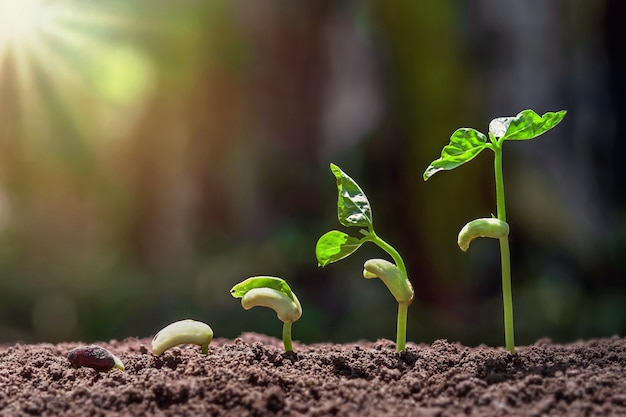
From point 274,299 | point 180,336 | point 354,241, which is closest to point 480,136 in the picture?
point 354,241

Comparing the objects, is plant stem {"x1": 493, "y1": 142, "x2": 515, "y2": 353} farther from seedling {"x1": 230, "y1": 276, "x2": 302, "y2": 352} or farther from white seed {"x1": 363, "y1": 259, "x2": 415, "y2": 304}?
seedling {"x1": 230, "y1": 276, "x2": 302, "y2": 352}

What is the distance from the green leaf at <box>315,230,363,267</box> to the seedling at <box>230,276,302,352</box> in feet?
0.28

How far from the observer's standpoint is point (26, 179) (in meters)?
2.76

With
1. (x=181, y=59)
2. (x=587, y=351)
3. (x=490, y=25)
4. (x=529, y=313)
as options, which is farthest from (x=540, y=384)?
(x=181, y=59)

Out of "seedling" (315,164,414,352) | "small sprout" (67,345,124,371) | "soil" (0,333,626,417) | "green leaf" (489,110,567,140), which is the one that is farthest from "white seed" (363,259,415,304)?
"small sprout" (67,345,124,371)

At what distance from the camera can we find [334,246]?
3.76 feet

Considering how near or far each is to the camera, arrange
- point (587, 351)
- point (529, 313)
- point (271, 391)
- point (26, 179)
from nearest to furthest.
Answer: point (271, 391)
point (587, 351)
point (529, 313)
point (26, 179)

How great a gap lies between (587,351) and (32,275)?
2.30 m

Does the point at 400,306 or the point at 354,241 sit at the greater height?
the point at 354,241

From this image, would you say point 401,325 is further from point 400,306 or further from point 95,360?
point 95,360

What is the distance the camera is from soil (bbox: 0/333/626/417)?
857 mm

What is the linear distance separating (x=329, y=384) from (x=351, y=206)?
331 mm

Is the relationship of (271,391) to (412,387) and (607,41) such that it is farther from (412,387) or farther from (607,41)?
(607,41)

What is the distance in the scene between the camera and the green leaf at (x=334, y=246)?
3.75 ft
